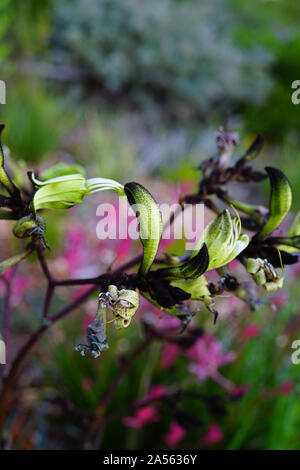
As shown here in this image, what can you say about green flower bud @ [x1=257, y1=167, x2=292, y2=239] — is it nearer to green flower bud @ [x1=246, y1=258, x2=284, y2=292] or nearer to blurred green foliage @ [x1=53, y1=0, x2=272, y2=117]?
green flower bud @ [x1=246, y1=258, x2=284, y2=292]

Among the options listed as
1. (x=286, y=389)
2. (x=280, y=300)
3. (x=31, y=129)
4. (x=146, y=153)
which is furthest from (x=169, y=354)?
(x=146, y=153)

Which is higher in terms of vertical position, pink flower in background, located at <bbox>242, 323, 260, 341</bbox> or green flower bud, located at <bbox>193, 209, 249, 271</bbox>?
green flower bud, located at <bbox>193, 209, 249, 271</bbox>

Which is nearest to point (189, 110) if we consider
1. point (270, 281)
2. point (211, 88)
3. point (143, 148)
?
point (211, 88)

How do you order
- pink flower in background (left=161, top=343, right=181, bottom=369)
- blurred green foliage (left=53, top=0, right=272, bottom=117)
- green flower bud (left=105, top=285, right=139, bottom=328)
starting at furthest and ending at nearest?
blurred green foliage (left=53, top=0, right=272, bottom=117) → pink flower in background (left=161, top=343, right=181, bottom=369) → green flower bud (left=105, top=285, right=139, bottom=328)

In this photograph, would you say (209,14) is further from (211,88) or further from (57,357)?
(57,357)

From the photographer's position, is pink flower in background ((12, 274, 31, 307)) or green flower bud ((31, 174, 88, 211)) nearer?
green flower bud ((31, 174, 88, 211))

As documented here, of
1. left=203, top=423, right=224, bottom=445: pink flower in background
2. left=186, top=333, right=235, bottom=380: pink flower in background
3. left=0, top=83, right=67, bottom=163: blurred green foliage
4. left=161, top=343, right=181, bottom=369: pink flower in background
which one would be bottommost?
left=203, top=423, right=224, bottom=445: pink flower in background

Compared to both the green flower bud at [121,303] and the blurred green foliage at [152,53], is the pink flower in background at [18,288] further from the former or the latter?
the blurred green foliage at [152,53]

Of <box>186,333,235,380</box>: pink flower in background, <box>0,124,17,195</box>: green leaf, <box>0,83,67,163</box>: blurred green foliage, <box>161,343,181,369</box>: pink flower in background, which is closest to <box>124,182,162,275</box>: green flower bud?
<box>0,124,17,195</box>: green leaf
